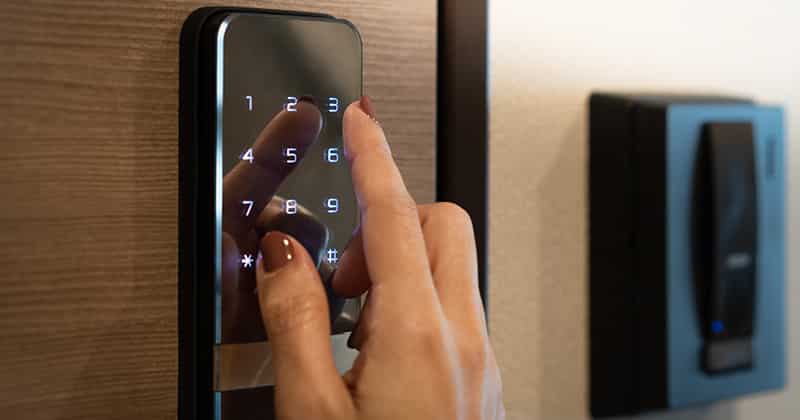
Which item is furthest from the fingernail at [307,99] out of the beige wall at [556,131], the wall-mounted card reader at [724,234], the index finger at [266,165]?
the wall-mounted card reader at [724,234]

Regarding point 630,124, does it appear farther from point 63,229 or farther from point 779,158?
point 63,229

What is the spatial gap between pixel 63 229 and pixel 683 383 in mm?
342

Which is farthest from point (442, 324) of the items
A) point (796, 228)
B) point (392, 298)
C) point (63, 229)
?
point (796, 228)

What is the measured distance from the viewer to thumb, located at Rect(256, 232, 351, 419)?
0.27m

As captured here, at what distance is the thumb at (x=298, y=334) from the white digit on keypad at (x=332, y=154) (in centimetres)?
4

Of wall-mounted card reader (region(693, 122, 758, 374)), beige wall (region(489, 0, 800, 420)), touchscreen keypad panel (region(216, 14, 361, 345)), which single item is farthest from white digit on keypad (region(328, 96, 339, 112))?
wall-mounted card reader (region(693, 122, 758, 374))

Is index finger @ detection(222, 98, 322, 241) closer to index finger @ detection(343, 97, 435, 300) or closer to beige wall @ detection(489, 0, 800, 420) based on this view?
index finger @ detection(343, 97, 435, 300)

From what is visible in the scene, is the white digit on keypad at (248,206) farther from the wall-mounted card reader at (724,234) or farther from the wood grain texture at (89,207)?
the wall-mounted card reader at (724,234)

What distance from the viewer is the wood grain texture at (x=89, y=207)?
27 centimetres

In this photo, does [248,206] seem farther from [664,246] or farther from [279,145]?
[664,246]

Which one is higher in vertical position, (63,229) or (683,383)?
(63,229)

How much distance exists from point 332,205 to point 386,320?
6cm

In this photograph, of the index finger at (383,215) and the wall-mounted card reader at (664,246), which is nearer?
the index finger at (383,215)

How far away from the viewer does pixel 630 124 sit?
0.47 meters
